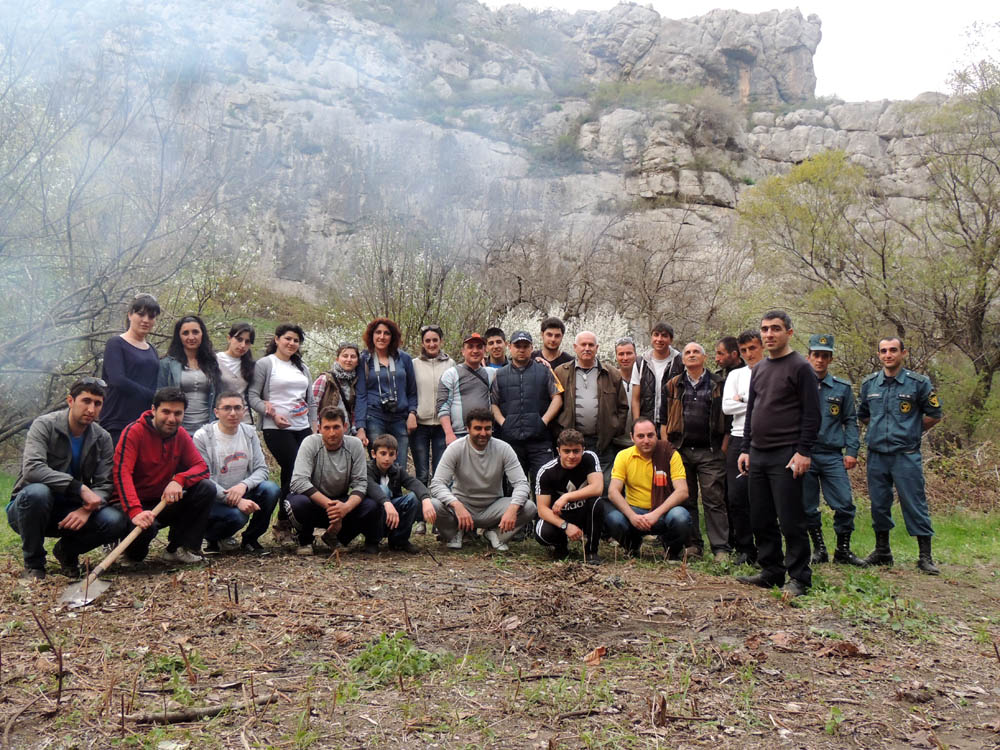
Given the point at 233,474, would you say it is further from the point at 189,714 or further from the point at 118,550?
the point at 189,714

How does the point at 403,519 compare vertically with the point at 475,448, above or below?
below

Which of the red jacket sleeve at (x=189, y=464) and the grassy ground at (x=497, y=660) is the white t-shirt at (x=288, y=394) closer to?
the red jacket sleeve at (x=189, y=464)

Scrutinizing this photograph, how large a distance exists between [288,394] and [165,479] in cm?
128

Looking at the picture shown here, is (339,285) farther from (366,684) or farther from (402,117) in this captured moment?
(402,117)

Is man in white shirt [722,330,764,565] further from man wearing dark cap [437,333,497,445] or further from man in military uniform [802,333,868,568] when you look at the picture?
man wearing dark cap [437,333,497,445]

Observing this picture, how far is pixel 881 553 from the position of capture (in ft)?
19.5

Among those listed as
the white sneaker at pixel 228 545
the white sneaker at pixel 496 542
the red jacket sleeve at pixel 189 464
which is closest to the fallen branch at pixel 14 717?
the red jacket sleeve at pixel 189 464

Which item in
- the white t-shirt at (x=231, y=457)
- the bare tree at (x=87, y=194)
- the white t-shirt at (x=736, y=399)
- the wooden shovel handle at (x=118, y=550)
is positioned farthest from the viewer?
the bare tree at (x=87, y=194)

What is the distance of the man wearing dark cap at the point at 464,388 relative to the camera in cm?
648

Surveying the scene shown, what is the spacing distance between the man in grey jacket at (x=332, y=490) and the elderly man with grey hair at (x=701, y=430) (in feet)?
8.38

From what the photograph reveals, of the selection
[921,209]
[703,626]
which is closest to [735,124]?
[921,209]

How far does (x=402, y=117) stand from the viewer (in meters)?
48.4

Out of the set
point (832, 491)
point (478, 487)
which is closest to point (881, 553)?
point (832, 491)

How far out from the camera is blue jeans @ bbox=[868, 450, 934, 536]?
5844 millimetres
